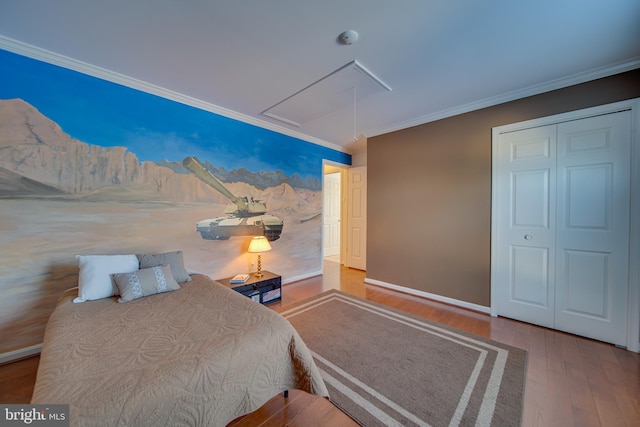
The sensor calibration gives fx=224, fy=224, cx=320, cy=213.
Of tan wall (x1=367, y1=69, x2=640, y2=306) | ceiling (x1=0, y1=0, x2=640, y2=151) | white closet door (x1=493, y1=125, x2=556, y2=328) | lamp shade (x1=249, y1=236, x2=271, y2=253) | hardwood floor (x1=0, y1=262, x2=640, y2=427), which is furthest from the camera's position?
lamp shade (x1=249, y1=236, x2=271, y2=253)

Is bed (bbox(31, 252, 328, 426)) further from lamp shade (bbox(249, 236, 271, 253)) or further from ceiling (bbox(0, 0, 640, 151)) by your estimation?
ceiling (bbox(0, 0, 640, 151))

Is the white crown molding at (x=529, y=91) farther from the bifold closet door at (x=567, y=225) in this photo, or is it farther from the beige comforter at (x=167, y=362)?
the beige comforter at (x=167, y=362)

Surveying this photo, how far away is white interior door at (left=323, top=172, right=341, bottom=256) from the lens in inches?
241

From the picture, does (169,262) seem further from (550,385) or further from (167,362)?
(550,385)

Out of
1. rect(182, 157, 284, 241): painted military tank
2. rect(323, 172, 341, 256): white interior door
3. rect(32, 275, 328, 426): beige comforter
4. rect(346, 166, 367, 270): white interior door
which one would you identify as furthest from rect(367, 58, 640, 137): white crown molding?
rect(32, 275, 328, 426): beige comforter

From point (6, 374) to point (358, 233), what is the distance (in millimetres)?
4622

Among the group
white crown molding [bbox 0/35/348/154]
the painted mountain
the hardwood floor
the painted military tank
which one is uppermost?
white crown molding [bbox 0/35/348/154]

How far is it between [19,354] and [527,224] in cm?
505

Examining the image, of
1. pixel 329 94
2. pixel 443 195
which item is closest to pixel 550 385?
pixel 443 195

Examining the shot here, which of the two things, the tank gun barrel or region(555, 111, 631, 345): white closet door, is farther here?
the tank gun barrel

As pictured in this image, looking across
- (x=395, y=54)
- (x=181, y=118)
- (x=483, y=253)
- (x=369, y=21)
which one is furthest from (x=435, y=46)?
(x=181, y=118)

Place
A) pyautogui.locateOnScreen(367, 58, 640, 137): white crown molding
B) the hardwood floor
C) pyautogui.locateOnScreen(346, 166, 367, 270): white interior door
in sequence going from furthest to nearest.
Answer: pyautogui.locateOnScreen(346, 166, 367, 270): white interior door
pyautogui.locateOnScreen(367, 58, 640, 137): white crown molding
the hardwood floor

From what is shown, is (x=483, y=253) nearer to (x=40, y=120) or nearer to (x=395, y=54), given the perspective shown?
(x=395, y=54)

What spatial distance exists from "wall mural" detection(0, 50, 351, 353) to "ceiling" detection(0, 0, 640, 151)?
0.33m
